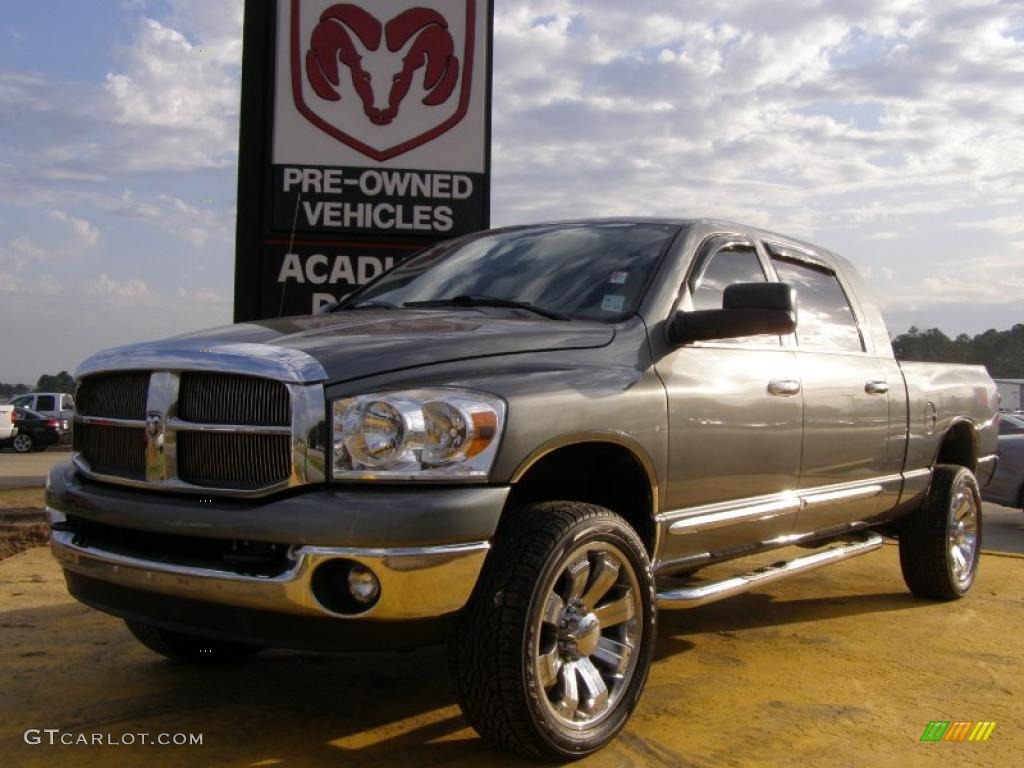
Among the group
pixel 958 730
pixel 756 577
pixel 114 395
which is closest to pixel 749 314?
pixel 756 577

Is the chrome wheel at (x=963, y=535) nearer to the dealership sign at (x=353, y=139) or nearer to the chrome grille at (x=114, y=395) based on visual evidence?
the dealership sign at (x=353, y=139)

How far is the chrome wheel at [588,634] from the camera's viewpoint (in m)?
3.26

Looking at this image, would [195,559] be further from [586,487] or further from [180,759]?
[586,487]

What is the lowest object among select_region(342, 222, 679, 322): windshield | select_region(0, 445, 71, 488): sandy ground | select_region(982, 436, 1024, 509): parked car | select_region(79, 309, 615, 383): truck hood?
select_region(0, 445, 71, 488): sandy ground

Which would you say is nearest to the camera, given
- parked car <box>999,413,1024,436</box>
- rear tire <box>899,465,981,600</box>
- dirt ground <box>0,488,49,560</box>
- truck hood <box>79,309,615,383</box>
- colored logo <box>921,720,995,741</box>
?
truck hood <box>79,309,615,383</box>

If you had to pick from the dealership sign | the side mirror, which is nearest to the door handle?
the side mirror

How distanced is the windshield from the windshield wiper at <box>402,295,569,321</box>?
0.03 metres

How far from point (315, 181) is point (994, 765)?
6.03 m

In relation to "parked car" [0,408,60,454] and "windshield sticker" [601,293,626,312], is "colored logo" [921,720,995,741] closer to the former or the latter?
"windshield sticker" [601,293,626,312]

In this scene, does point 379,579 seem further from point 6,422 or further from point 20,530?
point 6,422

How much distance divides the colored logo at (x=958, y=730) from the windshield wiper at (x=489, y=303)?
6.34ft

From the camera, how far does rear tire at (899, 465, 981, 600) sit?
5.94 m

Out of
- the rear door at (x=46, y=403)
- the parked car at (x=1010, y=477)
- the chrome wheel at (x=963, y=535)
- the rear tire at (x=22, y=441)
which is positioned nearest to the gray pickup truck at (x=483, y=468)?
the chrome wheel at (x=963, y=535)

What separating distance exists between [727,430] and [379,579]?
173cm
